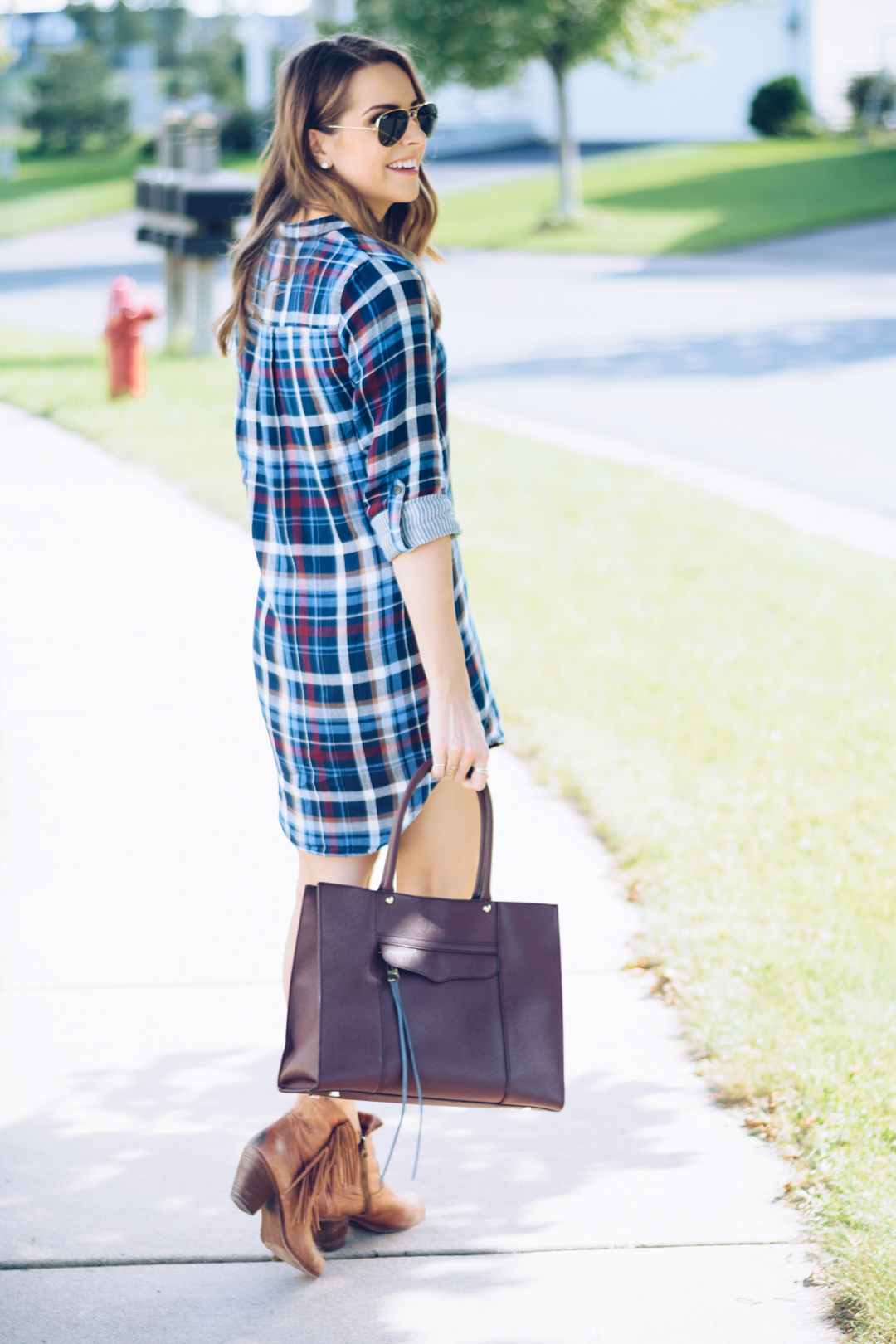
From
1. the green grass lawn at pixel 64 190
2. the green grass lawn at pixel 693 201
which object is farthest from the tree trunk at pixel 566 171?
the green grass lawn at pixel 64 190

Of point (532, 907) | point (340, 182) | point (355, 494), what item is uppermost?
point (340, 182)

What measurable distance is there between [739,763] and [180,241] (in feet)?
32.7

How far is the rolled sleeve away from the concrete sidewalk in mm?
1299

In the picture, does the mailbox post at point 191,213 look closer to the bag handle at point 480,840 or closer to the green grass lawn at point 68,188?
the bag handle at point 480,840

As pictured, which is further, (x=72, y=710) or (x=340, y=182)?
(x=72, y=710)

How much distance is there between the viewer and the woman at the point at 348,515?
7.41 ft

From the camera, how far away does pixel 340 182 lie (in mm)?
2381

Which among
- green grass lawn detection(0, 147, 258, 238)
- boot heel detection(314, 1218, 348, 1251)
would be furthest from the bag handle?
green grass lawn detection(0, 147, 258, 238)

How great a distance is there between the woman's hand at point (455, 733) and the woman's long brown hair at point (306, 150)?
0.59 meters

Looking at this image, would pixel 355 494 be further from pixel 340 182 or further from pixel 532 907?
pixel 532 907

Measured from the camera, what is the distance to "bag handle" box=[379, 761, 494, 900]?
2322mm

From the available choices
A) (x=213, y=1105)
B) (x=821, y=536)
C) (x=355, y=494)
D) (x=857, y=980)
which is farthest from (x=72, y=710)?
(x=821, y=536)

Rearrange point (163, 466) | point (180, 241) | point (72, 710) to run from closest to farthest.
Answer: point (72, 710), point (163, 466), point (180, 241)

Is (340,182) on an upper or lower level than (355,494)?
Answer: upper
